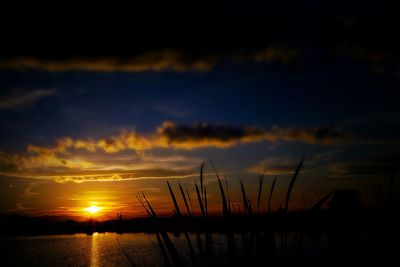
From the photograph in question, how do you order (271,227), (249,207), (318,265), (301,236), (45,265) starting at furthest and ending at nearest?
(45,265)
(249,207)
(271,227)
(301,236)
(318,265)

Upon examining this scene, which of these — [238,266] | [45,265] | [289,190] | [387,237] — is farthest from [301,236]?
[45,265]

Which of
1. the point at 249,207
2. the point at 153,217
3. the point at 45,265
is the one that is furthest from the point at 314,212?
the point at 45,265

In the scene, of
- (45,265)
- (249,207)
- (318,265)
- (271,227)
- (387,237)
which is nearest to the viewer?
(318,265)

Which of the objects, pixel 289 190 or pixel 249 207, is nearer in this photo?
pixel 289 190

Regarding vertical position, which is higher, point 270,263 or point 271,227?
point 271,227

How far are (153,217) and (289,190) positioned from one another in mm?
→ 815

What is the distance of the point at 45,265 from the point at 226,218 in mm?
111823

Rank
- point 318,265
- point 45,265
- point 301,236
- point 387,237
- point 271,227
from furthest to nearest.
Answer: point 45,265
point 387,237
point 271,227
point 301,236
point 318,265

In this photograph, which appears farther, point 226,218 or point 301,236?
point 226,218

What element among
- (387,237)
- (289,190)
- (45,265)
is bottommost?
(45,265)

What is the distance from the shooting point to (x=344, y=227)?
179 cm

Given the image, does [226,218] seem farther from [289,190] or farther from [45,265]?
[45,265]

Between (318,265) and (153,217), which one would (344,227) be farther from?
(153,217)

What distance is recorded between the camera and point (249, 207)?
2.06m
